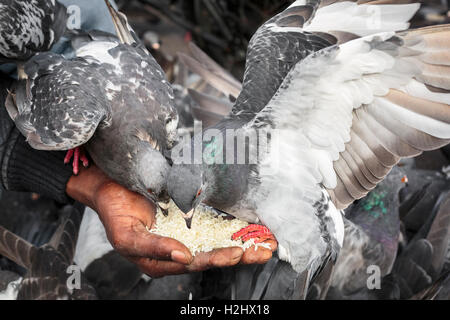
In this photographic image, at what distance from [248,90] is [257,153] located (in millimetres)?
404

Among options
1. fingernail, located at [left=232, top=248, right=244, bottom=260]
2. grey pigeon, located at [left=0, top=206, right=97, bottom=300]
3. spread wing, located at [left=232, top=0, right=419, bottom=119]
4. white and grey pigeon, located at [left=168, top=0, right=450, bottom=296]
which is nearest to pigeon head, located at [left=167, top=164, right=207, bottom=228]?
white and grey pigeon, located at [left=168, top=0, right=450, bottom=296]

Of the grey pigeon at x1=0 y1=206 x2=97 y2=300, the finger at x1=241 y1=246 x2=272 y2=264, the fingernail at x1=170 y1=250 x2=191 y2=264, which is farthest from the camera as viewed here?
the grey pigeon at x1=0 y1=206 x2=97 y2=300

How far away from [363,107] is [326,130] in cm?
18

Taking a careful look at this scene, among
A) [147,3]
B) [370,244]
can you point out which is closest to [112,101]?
[370,244]

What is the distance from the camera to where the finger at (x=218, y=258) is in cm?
233

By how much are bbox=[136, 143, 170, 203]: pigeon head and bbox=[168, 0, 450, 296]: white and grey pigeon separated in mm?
114

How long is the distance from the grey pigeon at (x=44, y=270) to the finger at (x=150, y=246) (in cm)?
59

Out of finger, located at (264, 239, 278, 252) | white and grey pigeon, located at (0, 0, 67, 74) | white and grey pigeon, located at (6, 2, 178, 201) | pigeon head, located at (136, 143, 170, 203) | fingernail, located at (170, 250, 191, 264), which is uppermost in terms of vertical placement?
white and grey pigeon, located at (0, 0, 67, 74)

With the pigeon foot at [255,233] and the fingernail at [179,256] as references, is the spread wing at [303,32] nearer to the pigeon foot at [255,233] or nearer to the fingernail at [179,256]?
the pigeon foot at [255,233]

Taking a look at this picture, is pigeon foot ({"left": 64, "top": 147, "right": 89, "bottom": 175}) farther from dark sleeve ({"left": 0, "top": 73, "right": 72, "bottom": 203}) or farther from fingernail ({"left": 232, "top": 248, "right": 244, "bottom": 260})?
fingernail ({"left": 232, "top": 248, "right": 244, "bottom": 260})

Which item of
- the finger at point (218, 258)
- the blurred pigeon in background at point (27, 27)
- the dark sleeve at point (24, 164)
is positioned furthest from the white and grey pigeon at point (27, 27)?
the finger at point (218, 258)

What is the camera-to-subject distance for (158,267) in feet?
8.11

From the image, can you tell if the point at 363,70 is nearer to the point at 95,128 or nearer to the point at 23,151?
the point at 95,128

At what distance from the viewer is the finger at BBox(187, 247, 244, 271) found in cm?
233
